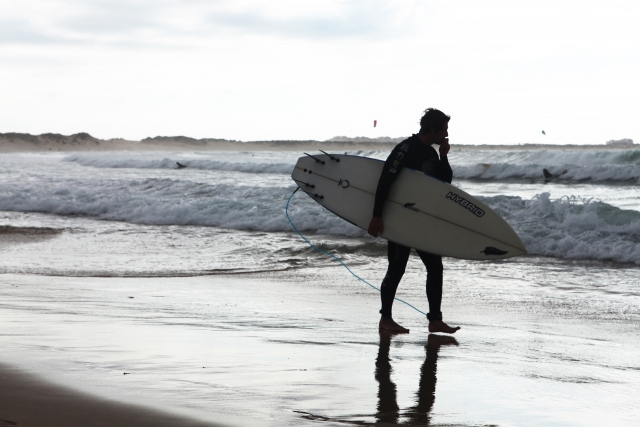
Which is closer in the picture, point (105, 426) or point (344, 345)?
point (105, 426)

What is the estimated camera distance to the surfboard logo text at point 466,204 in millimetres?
4973

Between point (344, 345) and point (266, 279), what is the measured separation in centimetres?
330

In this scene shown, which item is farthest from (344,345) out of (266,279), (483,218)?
(266,279)

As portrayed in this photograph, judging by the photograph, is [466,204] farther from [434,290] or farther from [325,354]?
[325,354]

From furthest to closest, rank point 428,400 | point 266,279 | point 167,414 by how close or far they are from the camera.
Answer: point 266,279
point 428,400
point 167,414

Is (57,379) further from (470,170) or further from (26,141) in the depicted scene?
(26,141)

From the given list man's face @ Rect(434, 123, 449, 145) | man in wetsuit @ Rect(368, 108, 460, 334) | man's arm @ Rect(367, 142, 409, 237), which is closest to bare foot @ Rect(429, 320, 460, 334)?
man in wetsuit @ Rect(368, 108, 460, 334)

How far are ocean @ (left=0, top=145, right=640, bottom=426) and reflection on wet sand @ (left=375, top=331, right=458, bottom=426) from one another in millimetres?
20

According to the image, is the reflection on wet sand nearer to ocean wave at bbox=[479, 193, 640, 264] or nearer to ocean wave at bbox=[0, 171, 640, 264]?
ocean wave at bbox=[479, 193, 640, 264]

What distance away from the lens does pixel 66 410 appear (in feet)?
8.71

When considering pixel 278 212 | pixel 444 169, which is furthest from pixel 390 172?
pixel 278 212

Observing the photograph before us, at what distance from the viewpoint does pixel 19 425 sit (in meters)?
2.45

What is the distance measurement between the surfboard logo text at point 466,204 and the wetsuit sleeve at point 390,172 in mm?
573

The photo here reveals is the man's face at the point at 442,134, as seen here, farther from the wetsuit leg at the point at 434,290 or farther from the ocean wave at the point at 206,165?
the ocean wave at the point at 206,165
